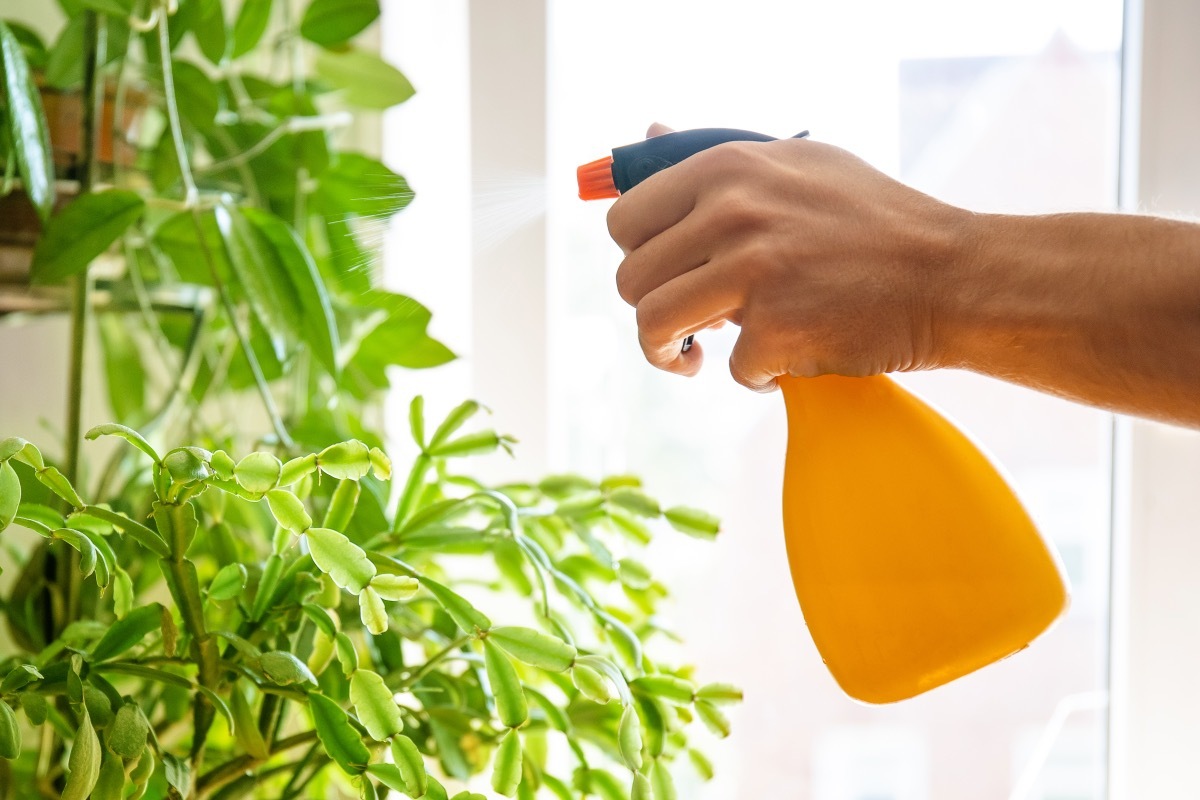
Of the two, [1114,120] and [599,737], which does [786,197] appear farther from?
Answer: [1114,120]

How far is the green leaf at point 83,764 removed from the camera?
0.41 meters

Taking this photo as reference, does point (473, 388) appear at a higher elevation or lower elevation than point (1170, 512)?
higher

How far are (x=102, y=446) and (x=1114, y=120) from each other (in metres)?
1.07

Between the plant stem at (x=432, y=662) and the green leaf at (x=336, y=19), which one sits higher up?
the green leaf at (x=336, y=19)

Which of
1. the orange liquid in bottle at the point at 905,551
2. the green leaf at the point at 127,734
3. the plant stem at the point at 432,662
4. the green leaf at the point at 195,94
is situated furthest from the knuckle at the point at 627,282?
the green leaf at the point at 195,94

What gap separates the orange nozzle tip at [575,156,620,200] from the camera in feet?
1.76

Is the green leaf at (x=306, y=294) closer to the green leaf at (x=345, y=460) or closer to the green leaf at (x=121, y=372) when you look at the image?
the green leaf at (x=345, y=460)

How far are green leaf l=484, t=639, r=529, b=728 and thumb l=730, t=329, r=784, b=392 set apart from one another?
7.7 inches

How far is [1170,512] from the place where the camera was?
2.86 ft

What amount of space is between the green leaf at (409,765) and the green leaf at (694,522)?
0.78ft

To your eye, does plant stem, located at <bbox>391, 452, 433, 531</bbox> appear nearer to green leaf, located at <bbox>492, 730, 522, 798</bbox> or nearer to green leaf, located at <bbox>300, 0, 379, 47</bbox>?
green leaf, located at <bbox>492, 730, 522, 798</bbox>

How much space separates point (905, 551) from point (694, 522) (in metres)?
0.16

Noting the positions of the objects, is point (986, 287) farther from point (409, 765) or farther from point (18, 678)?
point (18, 678)

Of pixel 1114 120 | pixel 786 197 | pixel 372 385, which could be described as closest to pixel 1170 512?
pixel 1114 120
